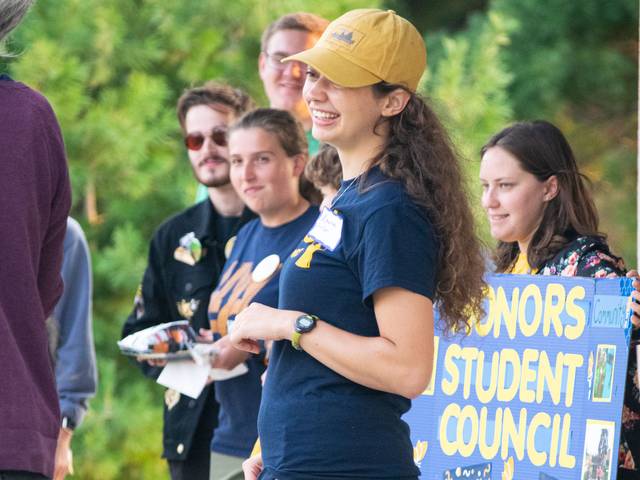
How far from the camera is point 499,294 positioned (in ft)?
11.8

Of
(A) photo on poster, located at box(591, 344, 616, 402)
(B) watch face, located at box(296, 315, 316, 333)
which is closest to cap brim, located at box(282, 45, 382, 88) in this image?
(B) watch face, located at box(296, 315, 316, 333)

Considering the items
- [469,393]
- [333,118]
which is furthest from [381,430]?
[469,393]

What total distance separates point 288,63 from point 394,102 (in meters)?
2.33

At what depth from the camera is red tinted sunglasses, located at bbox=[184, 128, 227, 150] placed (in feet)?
15.9

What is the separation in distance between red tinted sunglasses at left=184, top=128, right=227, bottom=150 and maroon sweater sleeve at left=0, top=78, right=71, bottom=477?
7.26 ft

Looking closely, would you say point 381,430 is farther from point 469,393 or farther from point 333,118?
point 469,393

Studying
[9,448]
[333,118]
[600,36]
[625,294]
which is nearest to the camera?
[9,448]

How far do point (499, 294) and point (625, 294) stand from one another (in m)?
0.40

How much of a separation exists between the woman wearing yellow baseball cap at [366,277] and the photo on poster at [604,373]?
2.54 feet

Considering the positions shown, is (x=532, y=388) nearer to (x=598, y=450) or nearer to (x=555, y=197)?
(x=598, y=450)

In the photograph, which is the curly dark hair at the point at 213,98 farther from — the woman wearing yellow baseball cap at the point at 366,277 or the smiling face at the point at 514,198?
the woman wearing yellow baseball cap at the point at 366,277

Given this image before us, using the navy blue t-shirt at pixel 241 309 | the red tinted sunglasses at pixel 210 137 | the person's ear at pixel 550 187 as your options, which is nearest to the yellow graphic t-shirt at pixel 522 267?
the person's ear at pixel 550 187

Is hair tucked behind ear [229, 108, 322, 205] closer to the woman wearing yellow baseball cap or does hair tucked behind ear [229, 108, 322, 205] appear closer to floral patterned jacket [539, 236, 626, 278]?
floral patterned jacket [539, 236, 626, 278]

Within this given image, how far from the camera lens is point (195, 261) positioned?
182 inches
